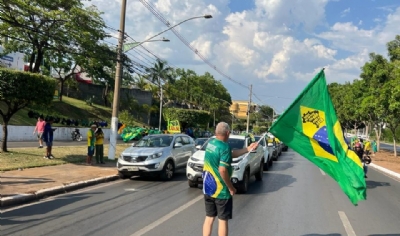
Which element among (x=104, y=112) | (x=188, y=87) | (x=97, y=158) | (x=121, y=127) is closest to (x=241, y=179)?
(x=97, y=158)

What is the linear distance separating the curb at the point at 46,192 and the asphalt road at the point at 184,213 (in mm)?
374

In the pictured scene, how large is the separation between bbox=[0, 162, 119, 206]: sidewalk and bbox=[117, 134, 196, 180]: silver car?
2.55ft

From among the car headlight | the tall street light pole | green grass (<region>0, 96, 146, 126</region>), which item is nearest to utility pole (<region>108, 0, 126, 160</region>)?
the tall street light pole

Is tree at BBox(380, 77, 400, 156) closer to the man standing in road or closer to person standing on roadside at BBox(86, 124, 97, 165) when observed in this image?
person standing on roadside at BBox(86, 124, 97, 165)

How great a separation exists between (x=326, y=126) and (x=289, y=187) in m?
6.98

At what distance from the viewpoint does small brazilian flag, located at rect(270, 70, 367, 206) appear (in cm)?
651

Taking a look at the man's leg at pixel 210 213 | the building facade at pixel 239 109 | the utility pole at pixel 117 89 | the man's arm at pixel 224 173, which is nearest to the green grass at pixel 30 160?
the utility pole at pixel 117 89

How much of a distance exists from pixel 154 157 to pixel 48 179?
3.38 meters

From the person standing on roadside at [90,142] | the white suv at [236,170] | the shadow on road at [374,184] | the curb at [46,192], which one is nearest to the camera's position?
the curb at [46,192]

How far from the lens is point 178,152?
1472cm

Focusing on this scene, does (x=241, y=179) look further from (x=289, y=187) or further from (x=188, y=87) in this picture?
(x=188, y=87)

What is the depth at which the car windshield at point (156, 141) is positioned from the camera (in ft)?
47.4

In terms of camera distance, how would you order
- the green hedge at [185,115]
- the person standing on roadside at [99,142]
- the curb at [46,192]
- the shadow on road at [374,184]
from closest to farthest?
the curb at [46,192] < the shadow on road at [374,184] < the person standing on roadside at [99,142] < the green hedge at [185,115]

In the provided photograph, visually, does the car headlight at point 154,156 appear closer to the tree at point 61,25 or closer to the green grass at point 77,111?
the tree at point 61,25
